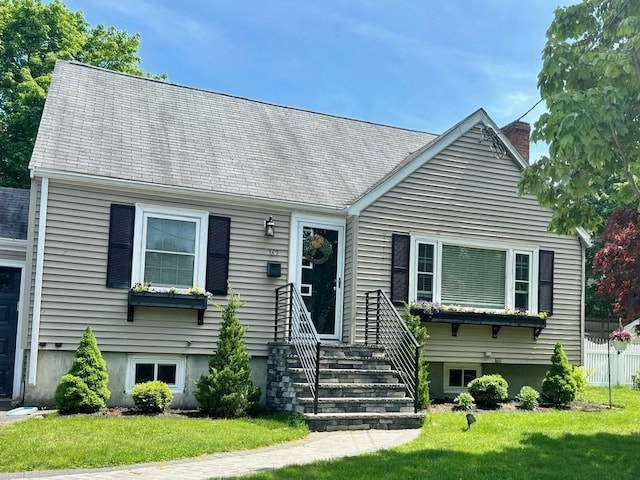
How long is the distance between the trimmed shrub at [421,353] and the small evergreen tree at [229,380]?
265 centimetres

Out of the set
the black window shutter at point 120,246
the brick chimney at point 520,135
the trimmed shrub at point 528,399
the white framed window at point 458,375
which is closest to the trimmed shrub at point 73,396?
the black window shutter at point 120,246

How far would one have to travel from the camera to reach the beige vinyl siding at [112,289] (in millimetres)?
9922

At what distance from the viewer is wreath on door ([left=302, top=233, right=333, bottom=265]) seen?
1173 cm

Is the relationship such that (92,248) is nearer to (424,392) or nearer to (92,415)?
(92,415)

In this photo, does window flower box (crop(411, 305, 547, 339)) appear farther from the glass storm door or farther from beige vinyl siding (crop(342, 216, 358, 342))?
the glass storm door

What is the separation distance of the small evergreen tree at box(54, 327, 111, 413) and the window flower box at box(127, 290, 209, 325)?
2.59 ft

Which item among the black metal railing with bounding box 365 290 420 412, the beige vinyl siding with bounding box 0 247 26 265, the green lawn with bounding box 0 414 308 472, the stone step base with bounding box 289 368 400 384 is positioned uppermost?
the beige vinyl siding with bounding box 0 247 26 265

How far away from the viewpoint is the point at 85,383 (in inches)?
363

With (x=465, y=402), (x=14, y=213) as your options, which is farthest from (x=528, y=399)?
(x=14, y=213)

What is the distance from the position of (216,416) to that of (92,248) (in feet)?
10.8

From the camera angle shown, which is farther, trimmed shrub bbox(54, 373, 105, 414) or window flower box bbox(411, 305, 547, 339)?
window flower box bbox(411, 305, 547, 339)

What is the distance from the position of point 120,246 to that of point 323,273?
11.9 feet

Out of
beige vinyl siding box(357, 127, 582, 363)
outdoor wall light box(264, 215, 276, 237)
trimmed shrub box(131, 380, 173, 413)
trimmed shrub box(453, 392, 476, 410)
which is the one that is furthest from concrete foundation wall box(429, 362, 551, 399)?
trimmed shrub box(131, 380, 173, 413)

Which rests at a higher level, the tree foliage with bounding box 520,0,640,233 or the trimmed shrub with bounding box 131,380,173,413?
the tree foliage with bounding box 520,0,640,233
